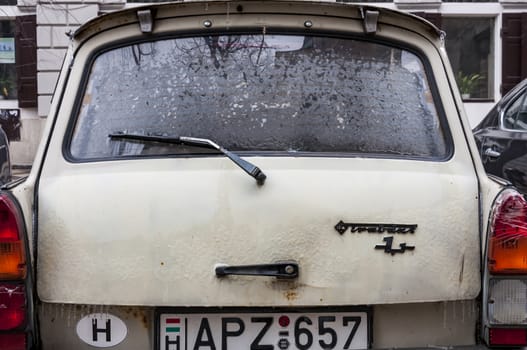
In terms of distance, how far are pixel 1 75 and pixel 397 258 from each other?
15134 millimetres

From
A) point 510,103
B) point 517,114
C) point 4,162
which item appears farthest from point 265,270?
point 4,162

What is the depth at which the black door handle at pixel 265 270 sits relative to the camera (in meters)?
2.28

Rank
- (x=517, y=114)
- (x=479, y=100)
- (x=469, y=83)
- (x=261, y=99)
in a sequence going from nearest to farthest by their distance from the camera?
1. (x=261, y=99)
2. (x=517, y=114)
3. (x=479, y=100)
4. (x=469, y=83)

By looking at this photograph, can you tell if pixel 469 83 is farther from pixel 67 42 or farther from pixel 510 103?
pixel 510 103

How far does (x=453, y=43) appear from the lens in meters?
15.7

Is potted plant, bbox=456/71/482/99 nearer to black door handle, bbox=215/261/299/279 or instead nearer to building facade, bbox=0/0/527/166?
building facade, bbox=0/0/527/166

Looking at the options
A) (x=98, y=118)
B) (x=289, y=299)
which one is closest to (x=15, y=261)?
(x=98, y=118)

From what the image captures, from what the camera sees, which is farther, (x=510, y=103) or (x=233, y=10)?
(x=510, y=103)

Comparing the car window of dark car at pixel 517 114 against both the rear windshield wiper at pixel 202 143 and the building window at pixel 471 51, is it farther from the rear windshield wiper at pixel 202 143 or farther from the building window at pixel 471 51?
the building window at pixel 471 51

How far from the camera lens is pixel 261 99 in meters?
2.60

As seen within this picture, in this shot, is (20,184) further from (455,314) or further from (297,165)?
(455,314)

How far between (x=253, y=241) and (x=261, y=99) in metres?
0.59

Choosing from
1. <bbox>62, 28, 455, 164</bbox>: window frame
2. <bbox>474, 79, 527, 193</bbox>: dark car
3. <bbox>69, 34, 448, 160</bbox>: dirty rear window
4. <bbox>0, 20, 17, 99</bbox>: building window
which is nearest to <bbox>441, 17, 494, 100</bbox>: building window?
<bbox>474, 79, 527, 193</bbox>: dark car

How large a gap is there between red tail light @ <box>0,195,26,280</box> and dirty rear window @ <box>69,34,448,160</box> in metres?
0.43
